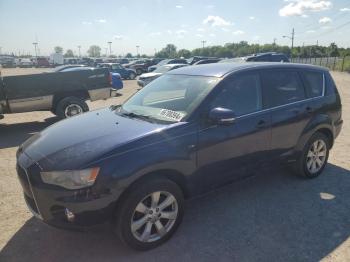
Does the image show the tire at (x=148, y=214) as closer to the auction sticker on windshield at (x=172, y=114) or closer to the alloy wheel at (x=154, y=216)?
the alloy wheel at (x=154, y=216)

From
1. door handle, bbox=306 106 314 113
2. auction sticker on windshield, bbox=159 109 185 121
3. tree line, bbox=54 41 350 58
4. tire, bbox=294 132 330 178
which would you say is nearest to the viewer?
auction sticker on windshield, bbox=159 109 185 121

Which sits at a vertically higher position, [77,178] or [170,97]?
[170,97]

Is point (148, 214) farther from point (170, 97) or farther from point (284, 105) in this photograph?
point (284, 105)

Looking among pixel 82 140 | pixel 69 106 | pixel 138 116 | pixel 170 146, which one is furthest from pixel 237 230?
pixel 69 106

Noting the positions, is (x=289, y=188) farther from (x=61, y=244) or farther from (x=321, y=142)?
(x=61, y=244)

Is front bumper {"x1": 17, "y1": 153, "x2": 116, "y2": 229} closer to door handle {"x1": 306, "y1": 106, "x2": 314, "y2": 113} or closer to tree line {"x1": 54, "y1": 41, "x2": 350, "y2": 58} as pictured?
door handle {"x1": 306, "y1": 106, "x2": 314, "y2": 113}

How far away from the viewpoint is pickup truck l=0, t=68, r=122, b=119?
332 inches

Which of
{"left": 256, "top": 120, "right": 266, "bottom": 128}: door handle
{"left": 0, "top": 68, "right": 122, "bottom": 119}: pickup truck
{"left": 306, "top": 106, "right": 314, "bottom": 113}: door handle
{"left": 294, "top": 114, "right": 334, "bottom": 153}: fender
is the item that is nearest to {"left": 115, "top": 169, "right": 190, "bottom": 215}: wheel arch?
{"left": 256, "top": 120, "right": 266, "bottom": 128}: door handle

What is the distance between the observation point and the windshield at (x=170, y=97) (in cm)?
358

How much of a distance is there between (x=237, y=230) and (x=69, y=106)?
6995mm

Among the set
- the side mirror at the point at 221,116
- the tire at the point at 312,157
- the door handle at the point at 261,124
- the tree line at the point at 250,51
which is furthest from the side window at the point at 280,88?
the tree line at the point at 250,51

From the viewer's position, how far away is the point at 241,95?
3914 millimetres

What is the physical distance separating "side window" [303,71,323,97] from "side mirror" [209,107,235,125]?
191 centimetres

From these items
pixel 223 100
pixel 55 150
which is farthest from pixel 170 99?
pixel 55 150
